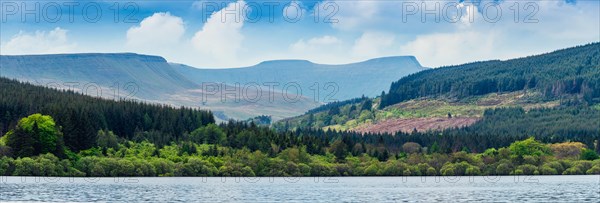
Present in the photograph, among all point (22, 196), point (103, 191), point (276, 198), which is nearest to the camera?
point (22, 196)

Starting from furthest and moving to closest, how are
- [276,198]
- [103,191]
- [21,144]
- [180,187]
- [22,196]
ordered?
1. [21,144]
2. [180,187]
3. [103,191]
4. [276,198]
5. [22,196]

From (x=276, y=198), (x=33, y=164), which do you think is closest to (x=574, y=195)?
(x=276, y=198)

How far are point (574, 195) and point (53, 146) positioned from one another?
98.7m

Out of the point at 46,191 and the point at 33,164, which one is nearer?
the point at 46,191

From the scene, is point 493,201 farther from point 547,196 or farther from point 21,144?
point 21,144

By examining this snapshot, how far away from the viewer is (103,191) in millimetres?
137375

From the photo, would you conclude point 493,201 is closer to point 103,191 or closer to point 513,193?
point 513,193

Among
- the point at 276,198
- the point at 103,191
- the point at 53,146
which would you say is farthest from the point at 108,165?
the point at 276,198

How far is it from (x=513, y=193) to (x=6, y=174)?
3290 inches

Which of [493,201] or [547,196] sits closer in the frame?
[493,201]

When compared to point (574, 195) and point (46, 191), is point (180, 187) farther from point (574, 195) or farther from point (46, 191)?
point (574, 195)

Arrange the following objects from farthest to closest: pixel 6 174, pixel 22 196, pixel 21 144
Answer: pixel 21 144, pixel 6 174, pixel 22 196

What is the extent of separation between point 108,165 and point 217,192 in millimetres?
59549

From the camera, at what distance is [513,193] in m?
139
